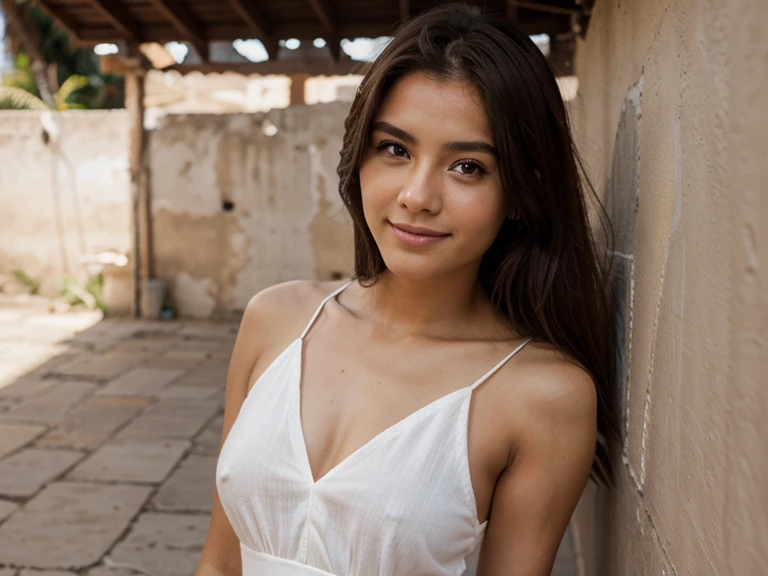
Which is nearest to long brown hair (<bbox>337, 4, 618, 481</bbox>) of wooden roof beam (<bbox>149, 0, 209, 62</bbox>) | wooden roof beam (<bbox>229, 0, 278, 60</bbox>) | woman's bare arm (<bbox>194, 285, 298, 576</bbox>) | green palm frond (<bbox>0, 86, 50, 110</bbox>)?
woman's bare arm (<bbox>194, 285, 298, 576</bbox>)

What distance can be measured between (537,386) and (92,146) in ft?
25.2

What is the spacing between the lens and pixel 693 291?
0.79 metres

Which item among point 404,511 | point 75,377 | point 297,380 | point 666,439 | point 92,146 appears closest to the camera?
point 666,439

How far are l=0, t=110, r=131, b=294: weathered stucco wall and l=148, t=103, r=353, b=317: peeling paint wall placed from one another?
3.08ft

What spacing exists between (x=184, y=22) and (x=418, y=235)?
15.8 feet

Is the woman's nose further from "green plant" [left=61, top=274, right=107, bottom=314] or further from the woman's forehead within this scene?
"green plant" [left=61, top=274, right=107, bottom=314]

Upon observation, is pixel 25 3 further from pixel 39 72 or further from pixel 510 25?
pixel 510 25

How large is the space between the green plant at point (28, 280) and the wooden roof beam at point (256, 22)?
409 cm

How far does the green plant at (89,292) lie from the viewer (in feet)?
25.0

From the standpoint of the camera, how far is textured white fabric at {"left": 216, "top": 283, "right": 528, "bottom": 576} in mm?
1251

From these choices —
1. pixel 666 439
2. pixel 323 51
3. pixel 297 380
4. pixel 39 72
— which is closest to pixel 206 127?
pixel 323 51

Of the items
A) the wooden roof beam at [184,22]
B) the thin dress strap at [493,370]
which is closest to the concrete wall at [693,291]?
the thin dress strap at [493,370]

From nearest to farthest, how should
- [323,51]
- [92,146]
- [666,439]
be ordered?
[666,439] → [323,51] → [92,146]

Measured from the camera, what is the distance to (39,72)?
14852 mm
